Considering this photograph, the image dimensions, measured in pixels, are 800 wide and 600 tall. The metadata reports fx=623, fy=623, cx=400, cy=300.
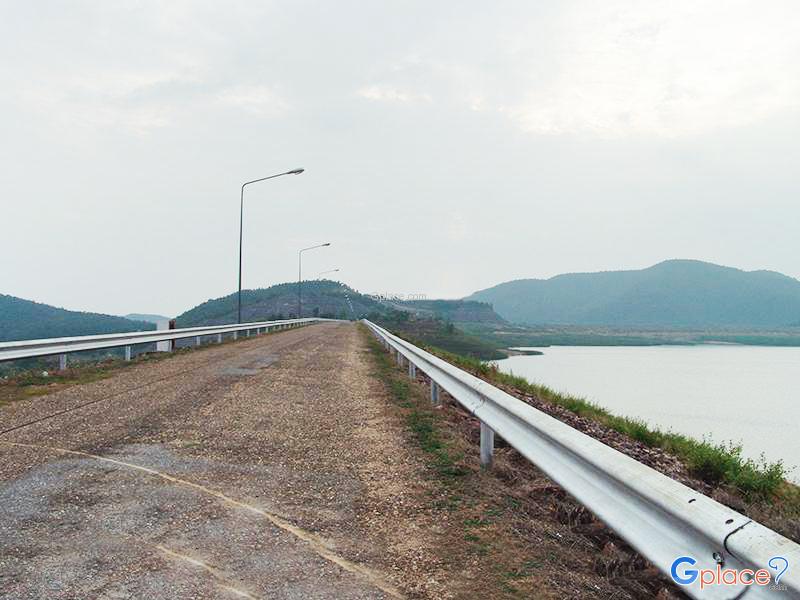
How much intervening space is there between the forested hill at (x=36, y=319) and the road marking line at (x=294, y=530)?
83965 mm

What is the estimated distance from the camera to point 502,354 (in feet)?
249

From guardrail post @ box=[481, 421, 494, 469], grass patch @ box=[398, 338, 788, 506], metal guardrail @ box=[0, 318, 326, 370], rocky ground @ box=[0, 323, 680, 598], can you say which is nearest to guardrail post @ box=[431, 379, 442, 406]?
rocky ground @ box=[0, 323, 680, 598]

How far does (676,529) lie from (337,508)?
8.03 ft

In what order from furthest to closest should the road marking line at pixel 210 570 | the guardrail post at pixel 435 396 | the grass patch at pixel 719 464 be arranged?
the guardrail post at pixel 435 396 → the grass patch at pixel 719 464 → the road marking line at pixel 210 570

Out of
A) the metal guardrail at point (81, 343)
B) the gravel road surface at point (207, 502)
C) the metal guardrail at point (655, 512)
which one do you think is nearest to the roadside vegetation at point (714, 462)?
the gravel road surface at point (207, 502)

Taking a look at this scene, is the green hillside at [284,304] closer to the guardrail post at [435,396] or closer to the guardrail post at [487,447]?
the guardrail post at [435,396]

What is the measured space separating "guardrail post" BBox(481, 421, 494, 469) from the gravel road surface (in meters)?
0.66

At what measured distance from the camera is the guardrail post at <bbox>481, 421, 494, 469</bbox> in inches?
230

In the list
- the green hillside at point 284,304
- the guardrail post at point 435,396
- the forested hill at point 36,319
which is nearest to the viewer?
the guardrail post at point 435,396

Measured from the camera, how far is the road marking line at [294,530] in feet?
10.5

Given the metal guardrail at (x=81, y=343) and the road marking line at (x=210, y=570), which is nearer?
the road marking line at (x=210, y=570)

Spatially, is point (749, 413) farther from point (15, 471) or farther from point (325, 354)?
point (15, 471)

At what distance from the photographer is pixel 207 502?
14.5ft

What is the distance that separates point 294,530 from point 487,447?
97.8 inches
